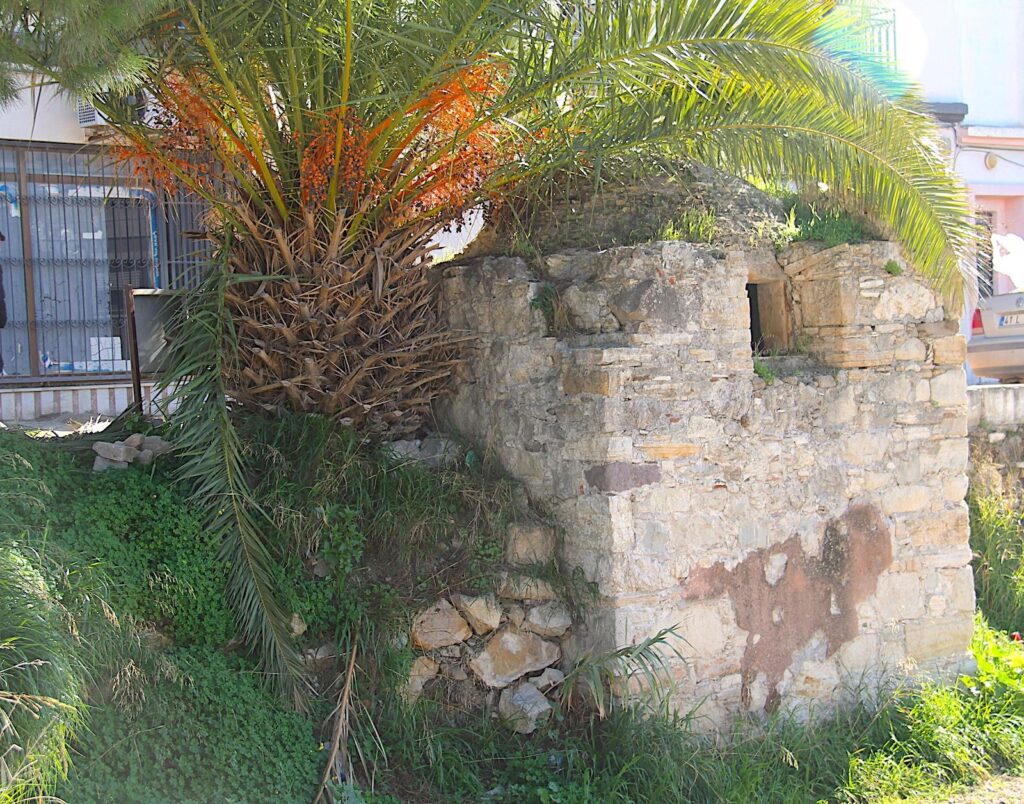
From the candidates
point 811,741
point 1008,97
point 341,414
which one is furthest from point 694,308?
point 1008,97

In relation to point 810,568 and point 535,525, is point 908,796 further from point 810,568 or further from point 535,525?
point 535,525

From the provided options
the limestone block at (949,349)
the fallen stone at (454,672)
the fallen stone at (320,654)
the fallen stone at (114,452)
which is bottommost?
the fallen stone at (454,672)

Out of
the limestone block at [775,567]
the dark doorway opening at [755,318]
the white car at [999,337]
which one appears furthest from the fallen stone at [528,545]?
the white car at [999,337]

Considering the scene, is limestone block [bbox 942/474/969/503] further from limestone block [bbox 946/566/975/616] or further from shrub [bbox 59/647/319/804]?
shrub [bbox 59/647/319/804]

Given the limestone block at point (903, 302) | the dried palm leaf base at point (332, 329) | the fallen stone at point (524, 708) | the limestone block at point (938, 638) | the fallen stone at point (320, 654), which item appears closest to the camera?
the fallen stone at point (320, 654)

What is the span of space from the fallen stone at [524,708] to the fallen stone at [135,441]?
88.6 inches

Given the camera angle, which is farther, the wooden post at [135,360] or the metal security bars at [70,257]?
the metal security bars at [70,257]

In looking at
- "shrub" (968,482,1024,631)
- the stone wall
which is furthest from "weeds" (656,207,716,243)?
"shrub" (968,482,1024,631)

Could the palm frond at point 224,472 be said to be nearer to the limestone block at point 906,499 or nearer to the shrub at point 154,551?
the shrub at point 154,551

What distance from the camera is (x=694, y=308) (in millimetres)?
5297

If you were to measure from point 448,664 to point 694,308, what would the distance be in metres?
2.11

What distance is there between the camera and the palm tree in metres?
4.94

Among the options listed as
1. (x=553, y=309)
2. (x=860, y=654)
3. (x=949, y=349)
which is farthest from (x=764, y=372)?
(x=860, y=654)

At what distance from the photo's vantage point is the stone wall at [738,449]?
5.17 metres
